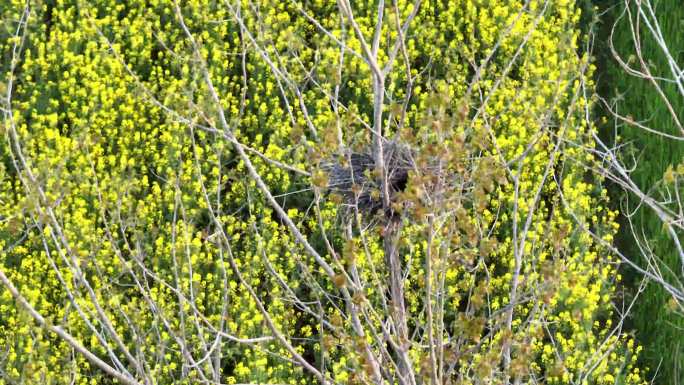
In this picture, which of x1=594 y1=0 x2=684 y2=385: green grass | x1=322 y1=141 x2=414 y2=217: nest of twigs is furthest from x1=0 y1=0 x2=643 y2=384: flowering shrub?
x1=322 y1=141 x2=414 y2=217: nest of twigs

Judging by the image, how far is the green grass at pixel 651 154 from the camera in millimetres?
5738

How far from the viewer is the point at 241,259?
5660 mm

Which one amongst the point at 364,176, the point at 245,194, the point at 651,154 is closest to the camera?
the point at 364,176

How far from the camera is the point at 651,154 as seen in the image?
253 inches

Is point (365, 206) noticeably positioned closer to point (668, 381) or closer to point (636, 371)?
point (636, 371)

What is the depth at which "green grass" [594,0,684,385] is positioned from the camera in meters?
5.74

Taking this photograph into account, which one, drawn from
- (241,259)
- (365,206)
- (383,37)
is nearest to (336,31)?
(383,37)

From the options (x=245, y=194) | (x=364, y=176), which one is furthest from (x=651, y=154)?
(x=364, y=176)

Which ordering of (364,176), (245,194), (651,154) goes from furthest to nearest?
(651,154) < (245,194) < (364,176)

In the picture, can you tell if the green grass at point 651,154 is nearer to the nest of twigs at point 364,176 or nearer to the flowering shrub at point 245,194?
the flowering shrub at point 245,194

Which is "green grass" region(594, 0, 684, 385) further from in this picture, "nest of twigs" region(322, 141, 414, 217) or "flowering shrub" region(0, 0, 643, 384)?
"nest of twigs" region(322, 141, 414, 217)

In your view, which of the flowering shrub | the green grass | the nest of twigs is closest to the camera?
the nest of twigs

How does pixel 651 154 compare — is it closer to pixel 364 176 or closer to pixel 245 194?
pixel 245 194

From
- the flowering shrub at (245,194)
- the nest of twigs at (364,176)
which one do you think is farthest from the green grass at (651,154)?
the nest of twigs at (364,176)
